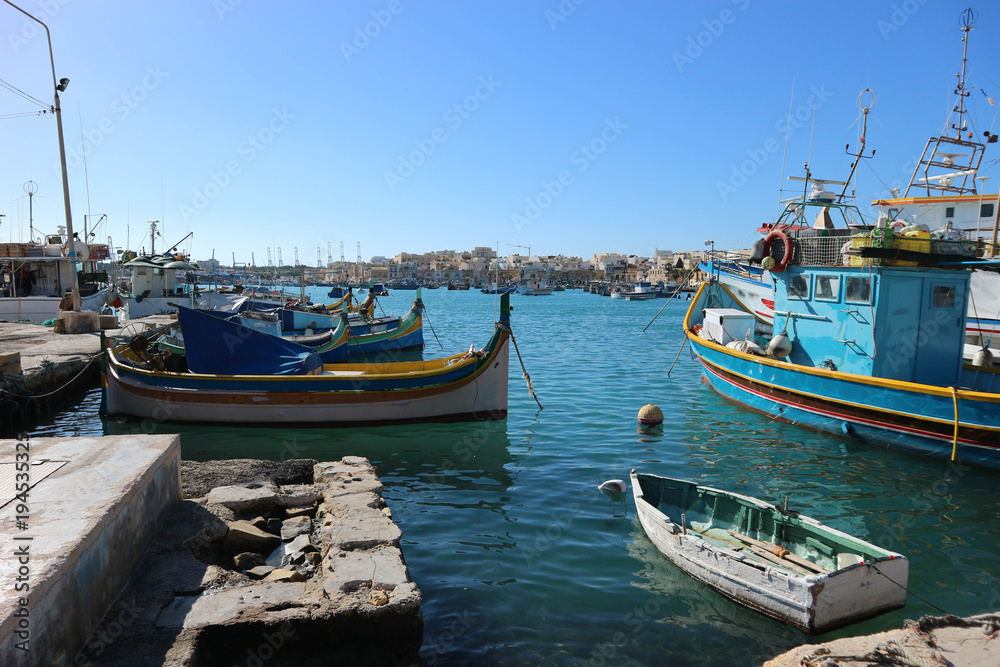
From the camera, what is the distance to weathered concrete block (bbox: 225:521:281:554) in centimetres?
609

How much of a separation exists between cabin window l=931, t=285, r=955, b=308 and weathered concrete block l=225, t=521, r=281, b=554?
12874mm

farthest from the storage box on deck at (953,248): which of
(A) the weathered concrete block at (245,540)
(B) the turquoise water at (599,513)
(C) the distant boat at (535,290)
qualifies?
(C) the distant boat at (535,290)

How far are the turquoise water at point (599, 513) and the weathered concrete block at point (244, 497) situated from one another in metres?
1.73

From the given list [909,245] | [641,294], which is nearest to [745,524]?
[909,245]

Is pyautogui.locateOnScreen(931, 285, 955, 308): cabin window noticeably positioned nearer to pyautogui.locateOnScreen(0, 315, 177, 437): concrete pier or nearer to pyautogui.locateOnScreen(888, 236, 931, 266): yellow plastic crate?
pyautogui.locateOnScreen(888, 236, 931, 266): yellow plastic crate

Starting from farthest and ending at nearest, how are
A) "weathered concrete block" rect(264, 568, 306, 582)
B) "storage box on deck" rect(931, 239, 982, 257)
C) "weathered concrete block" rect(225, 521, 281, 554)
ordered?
"storage box on deck" rect(931, 239, 982, 257) → "weathered concrete block" rect(225, 521, 281, 554) → "weathered concrete block" rect(264, 568, 306, 582)

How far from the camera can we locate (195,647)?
415 centimetres

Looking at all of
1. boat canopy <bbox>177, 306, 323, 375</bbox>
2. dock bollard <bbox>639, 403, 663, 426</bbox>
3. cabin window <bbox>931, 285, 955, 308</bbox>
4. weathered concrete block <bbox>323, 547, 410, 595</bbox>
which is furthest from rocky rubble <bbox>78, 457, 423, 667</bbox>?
cabin window <bbox>931, 285, 955, 308</bbox>

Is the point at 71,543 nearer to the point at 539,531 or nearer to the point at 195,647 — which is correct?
the point at 195,647

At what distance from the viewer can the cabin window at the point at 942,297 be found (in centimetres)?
1223

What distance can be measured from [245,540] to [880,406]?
10994 millimetres

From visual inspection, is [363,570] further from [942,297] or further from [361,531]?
[942,297]

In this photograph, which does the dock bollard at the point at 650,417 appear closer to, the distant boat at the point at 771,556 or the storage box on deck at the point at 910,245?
the distant boat at the point at 771,556

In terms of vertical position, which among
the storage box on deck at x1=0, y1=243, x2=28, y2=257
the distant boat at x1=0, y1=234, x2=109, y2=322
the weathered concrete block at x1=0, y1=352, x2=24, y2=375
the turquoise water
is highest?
the storage box on deck at x1=0, y1=243, x2=28, y2=257
